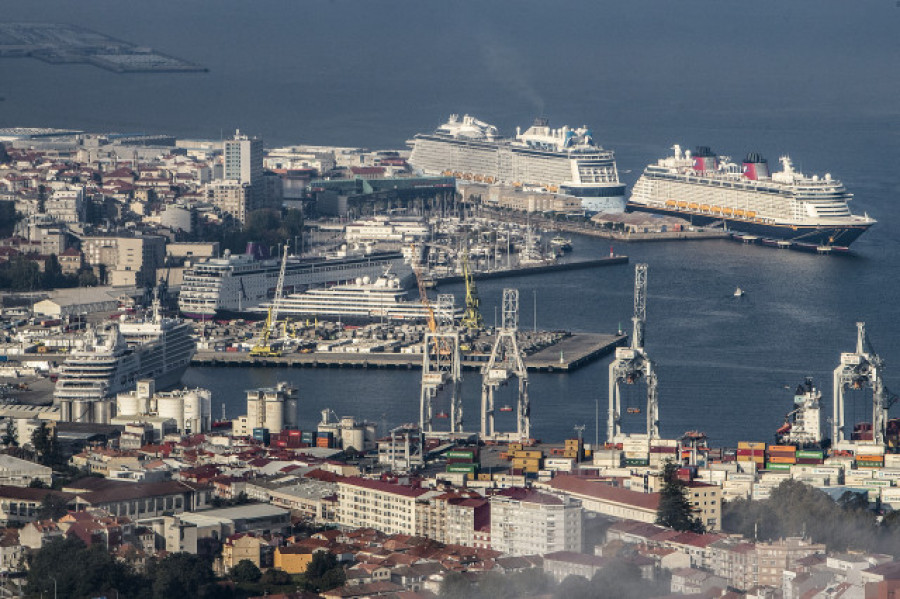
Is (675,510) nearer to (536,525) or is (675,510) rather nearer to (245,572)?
(536,525)

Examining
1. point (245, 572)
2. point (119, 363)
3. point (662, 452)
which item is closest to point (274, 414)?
point (119, 363)

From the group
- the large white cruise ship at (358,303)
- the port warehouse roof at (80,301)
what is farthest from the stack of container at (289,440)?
the port warehouse roof at (80,301)

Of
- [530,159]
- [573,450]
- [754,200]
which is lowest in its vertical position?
[573,450]

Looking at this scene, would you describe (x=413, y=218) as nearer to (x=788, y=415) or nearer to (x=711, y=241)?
(x=711, y=241)

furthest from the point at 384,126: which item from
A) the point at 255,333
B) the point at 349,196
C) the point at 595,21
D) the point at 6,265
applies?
the point at 595,21

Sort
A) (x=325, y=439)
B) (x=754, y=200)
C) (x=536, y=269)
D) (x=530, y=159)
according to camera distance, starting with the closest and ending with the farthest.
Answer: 1. (x=325, y=439)
2. (x=536, y=269)
3. (x=754, y=200)
4. (x=530, y=159)

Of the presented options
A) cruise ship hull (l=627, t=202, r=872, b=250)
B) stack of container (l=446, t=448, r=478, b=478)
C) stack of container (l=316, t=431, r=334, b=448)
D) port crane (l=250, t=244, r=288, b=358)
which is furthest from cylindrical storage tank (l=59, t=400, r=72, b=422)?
cruise ship hull (l=627, t=202, r=872, b=250)

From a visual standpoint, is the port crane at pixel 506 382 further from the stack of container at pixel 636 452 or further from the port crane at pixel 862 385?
the port crane at pixel 862 385
